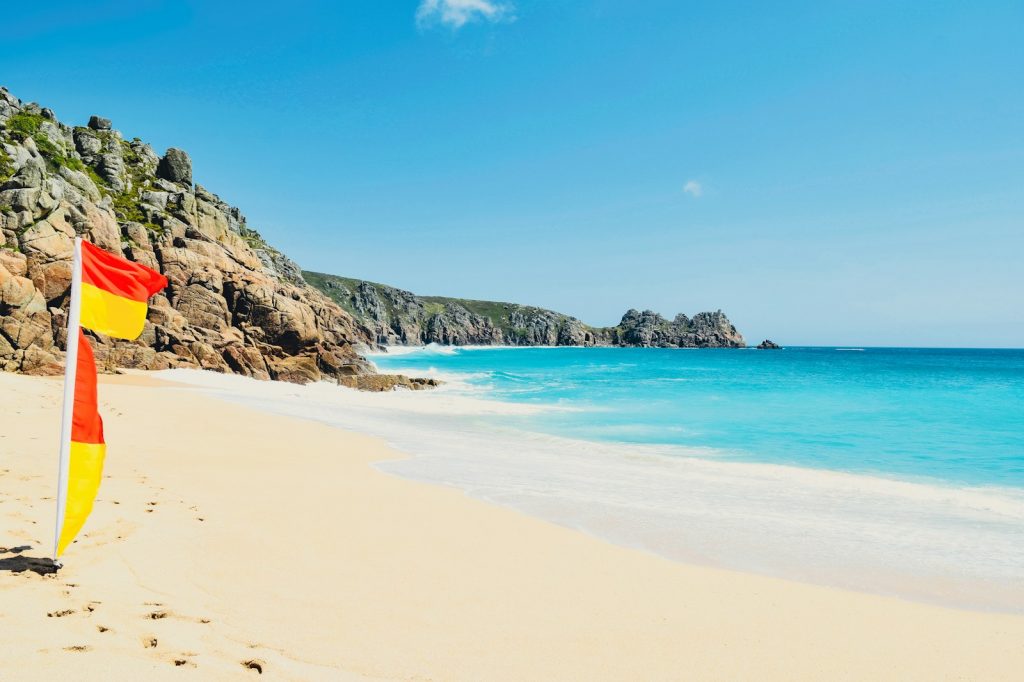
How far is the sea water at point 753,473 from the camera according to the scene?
8.21 meters

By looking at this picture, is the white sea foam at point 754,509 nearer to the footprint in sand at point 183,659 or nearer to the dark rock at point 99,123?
the footprint in sand at point 183,659

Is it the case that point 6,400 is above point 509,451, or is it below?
above

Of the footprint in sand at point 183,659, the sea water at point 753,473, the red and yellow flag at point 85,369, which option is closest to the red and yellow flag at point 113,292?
the red and yellow flag at point 85,369

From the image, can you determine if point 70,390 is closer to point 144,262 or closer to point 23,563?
point 23,563

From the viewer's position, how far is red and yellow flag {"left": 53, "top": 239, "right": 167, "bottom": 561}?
531cm

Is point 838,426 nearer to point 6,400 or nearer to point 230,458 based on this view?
point 230,458

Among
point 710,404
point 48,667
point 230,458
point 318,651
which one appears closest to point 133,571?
point 48,667

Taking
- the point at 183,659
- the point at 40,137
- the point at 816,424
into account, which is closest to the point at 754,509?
the point at 183,659

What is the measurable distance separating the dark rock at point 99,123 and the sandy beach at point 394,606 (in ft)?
206

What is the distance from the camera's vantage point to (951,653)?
5.19 meters

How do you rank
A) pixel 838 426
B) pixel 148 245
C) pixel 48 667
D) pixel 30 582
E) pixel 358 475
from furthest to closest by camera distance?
1. pixel 148 245
2. pixel 838 426
3. pixel 358 475
4. pixel 30 582
5. pixel 48 667

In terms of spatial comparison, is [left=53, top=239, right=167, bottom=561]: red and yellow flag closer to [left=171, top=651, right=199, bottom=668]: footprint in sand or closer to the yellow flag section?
the yellow flag section

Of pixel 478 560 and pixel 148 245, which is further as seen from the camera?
pixel 148 245

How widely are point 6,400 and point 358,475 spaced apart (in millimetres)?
11392
